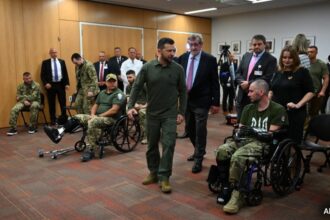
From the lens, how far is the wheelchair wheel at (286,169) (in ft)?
8.18

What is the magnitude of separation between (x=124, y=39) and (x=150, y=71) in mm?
4856

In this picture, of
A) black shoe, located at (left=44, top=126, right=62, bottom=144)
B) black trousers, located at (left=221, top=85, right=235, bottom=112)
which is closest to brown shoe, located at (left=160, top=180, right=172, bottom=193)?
black shoe, located at (left=44, top=126, right=62, bottom=144)

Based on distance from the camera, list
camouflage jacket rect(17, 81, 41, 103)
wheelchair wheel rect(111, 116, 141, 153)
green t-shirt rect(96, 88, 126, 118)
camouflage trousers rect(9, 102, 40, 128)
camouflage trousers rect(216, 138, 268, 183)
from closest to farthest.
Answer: camouflage trousers rect(216, 138, 268, 183) → wheelchair wheel rect(111, 116, 141, 153) → green t-shirt rect(96, 88, 126, 118) → camouflage trousers rect(9, 102, 40, 128) → camouflage jacket rect(17, 81, 41, 103)

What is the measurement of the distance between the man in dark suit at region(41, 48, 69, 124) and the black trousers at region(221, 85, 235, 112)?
356 centimetres

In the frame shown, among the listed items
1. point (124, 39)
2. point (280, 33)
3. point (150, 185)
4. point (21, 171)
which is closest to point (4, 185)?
point (21, 171)

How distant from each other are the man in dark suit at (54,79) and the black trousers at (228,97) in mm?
3565

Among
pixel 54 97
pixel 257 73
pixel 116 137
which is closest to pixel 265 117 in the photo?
pixel 257 73

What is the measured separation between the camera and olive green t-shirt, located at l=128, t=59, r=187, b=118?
9.03 ft

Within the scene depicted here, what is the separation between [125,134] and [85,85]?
4.65 ft

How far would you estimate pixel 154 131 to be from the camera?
285 centimetres

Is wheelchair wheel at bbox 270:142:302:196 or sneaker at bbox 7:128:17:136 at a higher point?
wheelchair wheel at bbox 270:142:302:196

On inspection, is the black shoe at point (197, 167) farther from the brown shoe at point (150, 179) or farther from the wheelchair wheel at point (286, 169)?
the wheelchair wheel at point (286, 169)

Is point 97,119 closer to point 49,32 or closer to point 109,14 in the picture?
point 49,32

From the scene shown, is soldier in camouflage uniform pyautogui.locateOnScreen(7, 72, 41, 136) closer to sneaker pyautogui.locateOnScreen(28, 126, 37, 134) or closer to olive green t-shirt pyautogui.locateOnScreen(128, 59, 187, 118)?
sneaker pyautogui.locateOnScreen(28, 126, 37, 134)
